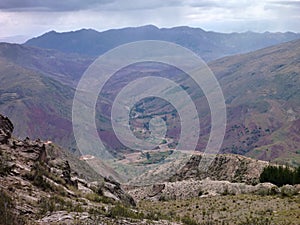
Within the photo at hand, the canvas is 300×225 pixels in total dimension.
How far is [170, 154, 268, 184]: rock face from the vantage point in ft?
183

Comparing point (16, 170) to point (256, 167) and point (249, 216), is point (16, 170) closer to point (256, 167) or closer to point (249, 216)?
point (249, 216)

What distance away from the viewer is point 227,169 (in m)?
60.8

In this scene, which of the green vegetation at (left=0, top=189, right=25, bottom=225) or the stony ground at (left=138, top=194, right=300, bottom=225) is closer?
the green vegetation at (left=0, top=189, right=25, bottom=225)

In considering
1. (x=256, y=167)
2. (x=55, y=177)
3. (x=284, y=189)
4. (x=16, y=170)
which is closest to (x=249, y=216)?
(x=284, y=189)

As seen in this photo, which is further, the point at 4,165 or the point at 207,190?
the point at 207,190

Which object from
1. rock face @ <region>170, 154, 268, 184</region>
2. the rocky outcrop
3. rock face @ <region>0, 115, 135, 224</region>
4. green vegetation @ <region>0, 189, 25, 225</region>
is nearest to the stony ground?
the rocky outcrop

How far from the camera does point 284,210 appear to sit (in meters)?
30.5

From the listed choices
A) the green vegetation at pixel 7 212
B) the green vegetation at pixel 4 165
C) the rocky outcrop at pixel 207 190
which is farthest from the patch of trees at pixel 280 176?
the green vegetation at pixel 7 212

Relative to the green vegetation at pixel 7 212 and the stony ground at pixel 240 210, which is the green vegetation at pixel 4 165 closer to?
the green vegetation at pixel 7 212

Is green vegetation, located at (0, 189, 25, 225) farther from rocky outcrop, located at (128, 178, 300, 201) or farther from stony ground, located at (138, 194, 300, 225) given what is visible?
rocky outcrop, located at (128, 178, 300, 201)

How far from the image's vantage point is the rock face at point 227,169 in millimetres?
55719

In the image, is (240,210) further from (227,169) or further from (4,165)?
(227,169)

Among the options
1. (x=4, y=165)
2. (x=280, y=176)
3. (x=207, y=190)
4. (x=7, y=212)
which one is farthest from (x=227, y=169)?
(x=7, y=212)

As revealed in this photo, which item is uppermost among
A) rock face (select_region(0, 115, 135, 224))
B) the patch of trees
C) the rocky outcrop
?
rock face (select_region(0, 115, 135, 224))
